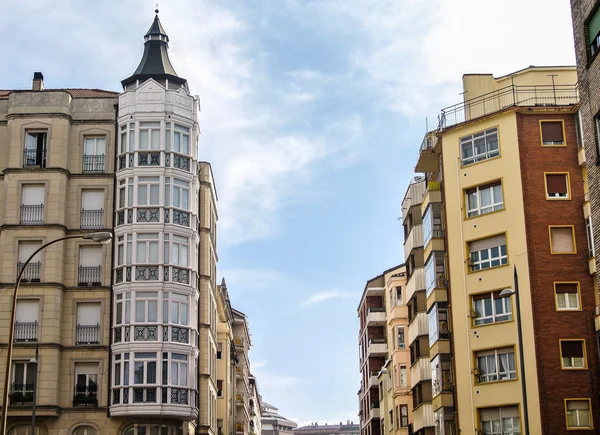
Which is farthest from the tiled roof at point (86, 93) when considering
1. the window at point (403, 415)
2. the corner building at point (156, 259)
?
the window at point (403, 415)

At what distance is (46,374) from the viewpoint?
51.8 metres

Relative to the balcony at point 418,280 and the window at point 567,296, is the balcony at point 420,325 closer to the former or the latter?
the balcony at point 418,280

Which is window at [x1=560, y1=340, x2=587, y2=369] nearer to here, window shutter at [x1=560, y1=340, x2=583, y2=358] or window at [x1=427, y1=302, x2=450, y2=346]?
window shutter at [x1=560, y1=340, x2=583, y2=358]

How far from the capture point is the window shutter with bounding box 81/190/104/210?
182 ft

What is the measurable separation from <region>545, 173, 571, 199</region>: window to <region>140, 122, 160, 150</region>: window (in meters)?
20.7

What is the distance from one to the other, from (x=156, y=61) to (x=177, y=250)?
11237 mm

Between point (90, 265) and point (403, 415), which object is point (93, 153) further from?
point (403, 415)

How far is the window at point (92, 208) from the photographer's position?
5522 centimetres

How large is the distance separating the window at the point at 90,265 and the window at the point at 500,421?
21.2 m

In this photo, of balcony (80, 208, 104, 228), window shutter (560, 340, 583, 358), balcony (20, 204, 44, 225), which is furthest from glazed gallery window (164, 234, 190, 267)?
window shutter (560, 340, 583, 358)

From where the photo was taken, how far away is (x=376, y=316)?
3597 inches

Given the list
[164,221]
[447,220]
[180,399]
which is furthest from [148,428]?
[447,220]

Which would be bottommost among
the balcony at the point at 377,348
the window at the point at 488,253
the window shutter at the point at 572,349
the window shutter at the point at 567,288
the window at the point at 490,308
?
the window shutter at the point at 572,349

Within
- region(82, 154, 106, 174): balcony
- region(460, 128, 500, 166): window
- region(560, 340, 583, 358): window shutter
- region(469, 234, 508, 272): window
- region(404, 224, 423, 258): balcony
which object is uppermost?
region(82, 154, 106, 174): balcony
